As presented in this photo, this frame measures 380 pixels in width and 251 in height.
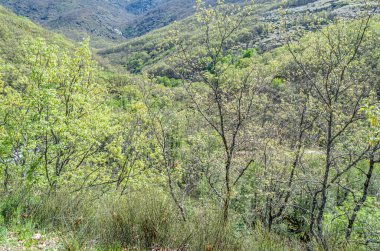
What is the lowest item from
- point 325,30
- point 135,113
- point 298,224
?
point 298,224

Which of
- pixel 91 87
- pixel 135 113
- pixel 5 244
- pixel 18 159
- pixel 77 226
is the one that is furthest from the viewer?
pixel 135 113

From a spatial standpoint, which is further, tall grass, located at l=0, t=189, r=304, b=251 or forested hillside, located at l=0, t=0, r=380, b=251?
forested hillside, located at l=0, t=0, r=380, b=251

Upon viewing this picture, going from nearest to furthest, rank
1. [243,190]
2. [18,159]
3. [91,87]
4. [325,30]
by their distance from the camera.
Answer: [325,30] < [18,159] < [91,87] < [243,190]

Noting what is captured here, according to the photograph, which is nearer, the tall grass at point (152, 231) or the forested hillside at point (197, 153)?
the tall grass at point (152, 231)

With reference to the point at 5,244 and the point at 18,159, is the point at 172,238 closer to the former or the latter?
the point at 5,244

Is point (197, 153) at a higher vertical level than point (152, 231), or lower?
higher

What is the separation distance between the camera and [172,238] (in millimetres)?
5086

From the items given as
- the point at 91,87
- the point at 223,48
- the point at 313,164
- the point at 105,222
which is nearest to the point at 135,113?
the point at 91,87

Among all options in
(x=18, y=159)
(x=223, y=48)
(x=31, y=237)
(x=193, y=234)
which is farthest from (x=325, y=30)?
(x=18, y=159)

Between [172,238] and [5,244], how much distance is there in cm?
259

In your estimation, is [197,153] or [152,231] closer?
[152,231]

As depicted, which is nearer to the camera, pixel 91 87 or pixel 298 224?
pixel 91 87

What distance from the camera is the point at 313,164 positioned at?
20.5 meters

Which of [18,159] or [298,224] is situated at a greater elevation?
[18,159]
